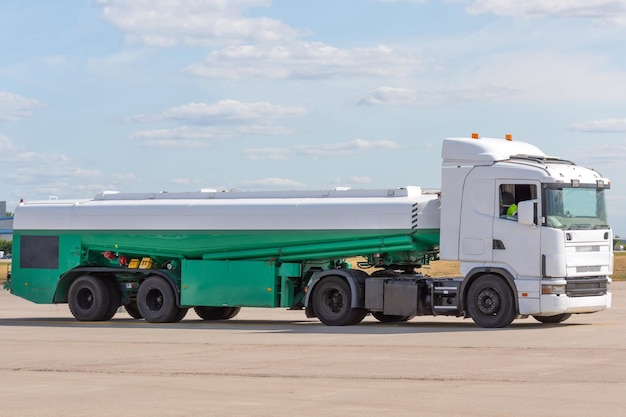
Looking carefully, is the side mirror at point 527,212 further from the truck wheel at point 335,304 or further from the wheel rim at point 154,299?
the wheel rim at point 154,299

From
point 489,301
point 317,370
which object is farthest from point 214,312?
point 317,370

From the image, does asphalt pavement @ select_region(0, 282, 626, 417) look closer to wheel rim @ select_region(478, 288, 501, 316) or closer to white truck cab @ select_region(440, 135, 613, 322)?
wheel rim @ select_region(478, 288, 501, 316)

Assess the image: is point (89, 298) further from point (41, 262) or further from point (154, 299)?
point (154, 299)

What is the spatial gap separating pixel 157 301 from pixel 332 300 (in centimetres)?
511

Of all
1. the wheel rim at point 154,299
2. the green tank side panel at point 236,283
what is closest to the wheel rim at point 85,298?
the wheel rim at point 154,299

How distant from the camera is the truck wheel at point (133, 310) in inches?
1284

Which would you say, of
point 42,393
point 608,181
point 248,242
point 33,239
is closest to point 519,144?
point 608,181

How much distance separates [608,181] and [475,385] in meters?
12.6

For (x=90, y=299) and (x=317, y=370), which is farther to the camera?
(x=90, y=299)

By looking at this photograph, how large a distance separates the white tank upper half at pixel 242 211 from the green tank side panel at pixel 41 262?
0.36 m

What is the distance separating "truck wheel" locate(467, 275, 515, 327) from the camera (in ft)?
85.3

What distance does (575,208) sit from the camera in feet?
86.1

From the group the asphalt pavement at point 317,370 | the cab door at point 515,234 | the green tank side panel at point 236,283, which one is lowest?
the asphalt pavement at point 317,370

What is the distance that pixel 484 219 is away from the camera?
26453 millimetres
